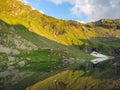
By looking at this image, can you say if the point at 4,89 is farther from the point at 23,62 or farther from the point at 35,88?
the point at 23,62

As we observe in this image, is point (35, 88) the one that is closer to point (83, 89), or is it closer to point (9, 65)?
point (83, 89)

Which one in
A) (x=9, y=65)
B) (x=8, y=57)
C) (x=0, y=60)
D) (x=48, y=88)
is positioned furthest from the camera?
(x=8, y=57)

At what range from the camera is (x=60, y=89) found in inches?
2945

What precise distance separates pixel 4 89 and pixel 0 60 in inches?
4261

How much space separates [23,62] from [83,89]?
11384 cm

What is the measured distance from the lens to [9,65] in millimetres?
170625

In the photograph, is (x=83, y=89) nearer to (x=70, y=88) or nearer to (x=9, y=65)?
(x=70, y=88)

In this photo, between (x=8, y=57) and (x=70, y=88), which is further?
(x=8, y=57)

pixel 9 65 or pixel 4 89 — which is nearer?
pixel 4 89

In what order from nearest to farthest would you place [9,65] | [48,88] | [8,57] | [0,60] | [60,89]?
1. [60,89]
2. [48,88]
3. [9,65]
4. [0,60]
5. [8,57]

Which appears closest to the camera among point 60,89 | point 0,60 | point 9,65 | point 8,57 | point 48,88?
point 60,89

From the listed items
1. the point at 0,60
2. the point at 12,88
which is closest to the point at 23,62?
the point at 0,60

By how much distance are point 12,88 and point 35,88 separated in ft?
20.8

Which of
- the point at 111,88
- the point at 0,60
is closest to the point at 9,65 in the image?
the point at 0,60
